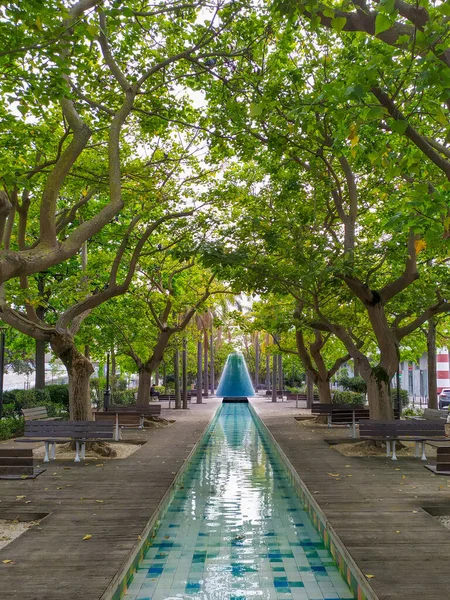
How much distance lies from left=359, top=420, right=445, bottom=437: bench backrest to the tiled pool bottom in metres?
2.54

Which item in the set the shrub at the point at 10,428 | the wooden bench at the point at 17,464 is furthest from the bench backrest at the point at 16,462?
the shrub at the point at 10,428

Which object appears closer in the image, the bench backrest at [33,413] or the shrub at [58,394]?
the bench backrest at [33,413]

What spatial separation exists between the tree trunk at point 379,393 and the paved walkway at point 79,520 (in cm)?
521

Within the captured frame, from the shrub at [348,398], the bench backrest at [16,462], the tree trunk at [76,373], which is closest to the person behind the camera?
the bench backrest at [16,462]

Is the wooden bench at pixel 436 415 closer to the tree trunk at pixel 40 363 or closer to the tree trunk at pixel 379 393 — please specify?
the tree trunk at pixel 379 393

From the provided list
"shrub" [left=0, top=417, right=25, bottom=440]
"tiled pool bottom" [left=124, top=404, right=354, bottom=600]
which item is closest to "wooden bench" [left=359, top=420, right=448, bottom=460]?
"tiled pool bottom" [left=124, top=404, right=354, bottom=600]

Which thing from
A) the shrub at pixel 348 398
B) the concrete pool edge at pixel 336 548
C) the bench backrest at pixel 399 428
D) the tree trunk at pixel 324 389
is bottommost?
the concrete pool edge at pixel 336 548

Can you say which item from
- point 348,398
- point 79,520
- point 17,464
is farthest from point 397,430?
point 348,398

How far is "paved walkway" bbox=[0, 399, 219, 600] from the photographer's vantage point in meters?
5.96

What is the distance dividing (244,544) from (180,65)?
33.8 feet

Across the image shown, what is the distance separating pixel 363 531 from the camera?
307 inches

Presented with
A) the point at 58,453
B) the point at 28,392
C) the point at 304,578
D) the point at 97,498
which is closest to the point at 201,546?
the point at 304,578

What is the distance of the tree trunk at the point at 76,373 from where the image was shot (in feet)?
48.7

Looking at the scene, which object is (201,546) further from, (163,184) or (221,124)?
(163,184)
